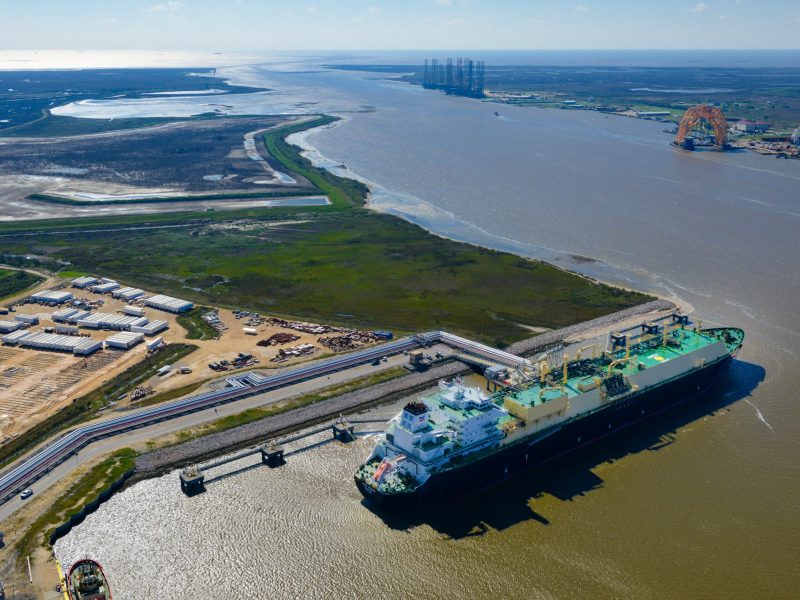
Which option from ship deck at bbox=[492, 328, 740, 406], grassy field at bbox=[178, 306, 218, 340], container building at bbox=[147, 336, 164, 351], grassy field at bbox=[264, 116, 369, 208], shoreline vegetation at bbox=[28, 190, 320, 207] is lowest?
grassy field at bbox=[178, 306, 218, 340]

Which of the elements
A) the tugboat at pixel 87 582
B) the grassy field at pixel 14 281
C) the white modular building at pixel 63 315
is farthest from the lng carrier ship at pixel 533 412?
the grassy field at pixel 14 281

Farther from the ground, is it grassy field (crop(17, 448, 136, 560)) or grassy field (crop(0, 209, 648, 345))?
grassy field (crop(0, 209, 648, 345))

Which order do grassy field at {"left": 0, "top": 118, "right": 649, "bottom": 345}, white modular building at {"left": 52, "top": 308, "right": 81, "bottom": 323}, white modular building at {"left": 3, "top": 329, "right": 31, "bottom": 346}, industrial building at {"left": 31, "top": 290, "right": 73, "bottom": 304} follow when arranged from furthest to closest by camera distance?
industrial building at {"left": 31, "top": 290, "right": 73, "bottom": 304} → grassy field at {"left": 0, "top": 118, "right": 649, "bottom": 345} → white modular building at {"left": 52, "top": 308, "right": 81, "bottom": 323} → white modular building at {"left": 3, "top": 329, "right": 31, "bottom": 346}

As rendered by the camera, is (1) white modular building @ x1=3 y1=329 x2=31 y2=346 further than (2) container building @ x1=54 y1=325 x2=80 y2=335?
No

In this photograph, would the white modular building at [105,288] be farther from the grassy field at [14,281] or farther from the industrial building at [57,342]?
the industrial building at [57,342]

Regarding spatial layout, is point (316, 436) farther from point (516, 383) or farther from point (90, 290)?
point (90, 290)

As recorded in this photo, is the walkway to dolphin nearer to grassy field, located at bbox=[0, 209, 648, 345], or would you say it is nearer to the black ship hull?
grassy field, located at bbox=[0, 209, 648, 345]

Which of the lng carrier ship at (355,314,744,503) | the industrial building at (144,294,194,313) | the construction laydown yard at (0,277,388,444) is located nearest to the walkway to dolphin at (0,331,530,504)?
the construction laydown yard at (0,277,388,444)
